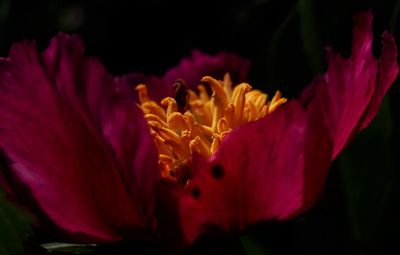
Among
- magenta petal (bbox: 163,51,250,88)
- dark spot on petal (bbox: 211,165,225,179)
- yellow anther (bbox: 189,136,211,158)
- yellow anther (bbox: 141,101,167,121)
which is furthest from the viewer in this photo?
magenta petal (bbox: 163,51,250,88)

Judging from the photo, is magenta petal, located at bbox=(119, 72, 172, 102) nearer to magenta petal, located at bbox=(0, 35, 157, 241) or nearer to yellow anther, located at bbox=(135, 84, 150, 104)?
yellow anther, located at bbox=(135, 84, 150, 104)

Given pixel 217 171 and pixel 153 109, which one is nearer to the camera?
pixel 217 171

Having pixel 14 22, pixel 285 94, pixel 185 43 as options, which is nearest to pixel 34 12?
pixel 14 22

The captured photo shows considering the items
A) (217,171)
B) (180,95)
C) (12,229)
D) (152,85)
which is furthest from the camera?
(152,85)

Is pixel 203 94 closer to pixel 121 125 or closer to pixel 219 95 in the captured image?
pixel 219 95

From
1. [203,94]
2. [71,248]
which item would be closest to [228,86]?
[203,94]

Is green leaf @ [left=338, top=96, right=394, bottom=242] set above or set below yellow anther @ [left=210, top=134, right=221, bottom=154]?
below

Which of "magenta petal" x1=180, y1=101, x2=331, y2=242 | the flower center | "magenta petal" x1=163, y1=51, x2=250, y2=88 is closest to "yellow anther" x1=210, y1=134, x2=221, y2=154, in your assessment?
the flower center
